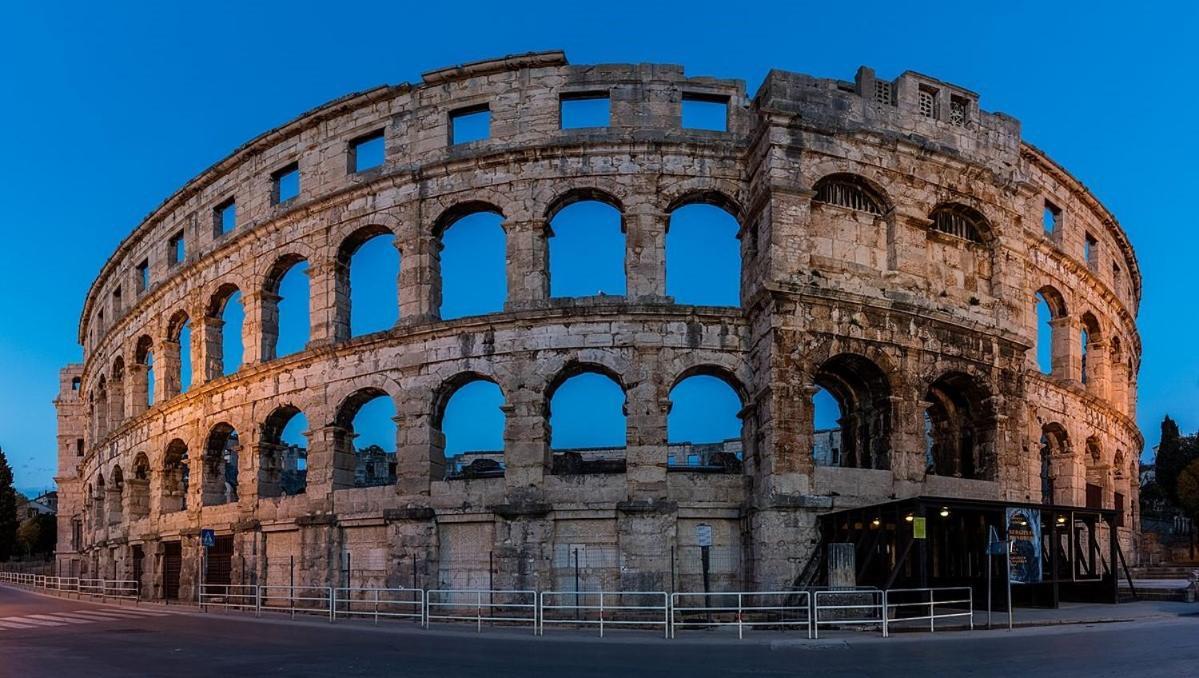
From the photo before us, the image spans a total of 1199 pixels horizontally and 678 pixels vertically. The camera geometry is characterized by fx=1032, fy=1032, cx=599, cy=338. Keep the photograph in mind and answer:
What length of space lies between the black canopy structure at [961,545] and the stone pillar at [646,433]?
3814mm

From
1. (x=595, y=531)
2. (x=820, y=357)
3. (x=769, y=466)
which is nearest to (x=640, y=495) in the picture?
(x=595, y=531)

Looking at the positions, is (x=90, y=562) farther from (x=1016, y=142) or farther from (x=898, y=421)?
(x=1016, y=142)

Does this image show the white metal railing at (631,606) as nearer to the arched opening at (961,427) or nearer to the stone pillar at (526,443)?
the stone pillar at (526,443)

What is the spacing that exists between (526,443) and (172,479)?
52.9 ft

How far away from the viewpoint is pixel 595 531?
78.3ft

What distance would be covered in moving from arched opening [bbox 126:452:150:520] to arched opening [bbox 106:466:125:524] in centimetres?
233

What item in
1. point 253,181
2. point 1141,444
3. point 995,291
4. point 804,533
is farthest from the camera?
point 1141,444

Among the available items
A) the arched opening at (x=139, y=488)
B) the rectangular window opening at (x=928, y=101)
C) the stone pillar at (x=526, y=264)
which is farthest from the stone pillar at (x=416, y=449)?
the arched opening at (x=139, y=488)

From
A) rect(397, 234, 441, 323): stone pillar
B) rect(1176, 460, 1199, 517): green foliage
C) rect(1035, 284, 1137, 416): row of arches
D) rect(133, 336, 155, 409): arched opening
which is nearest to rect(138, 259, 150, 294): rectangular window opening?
rect(133, 336, 155, 409): arched opening

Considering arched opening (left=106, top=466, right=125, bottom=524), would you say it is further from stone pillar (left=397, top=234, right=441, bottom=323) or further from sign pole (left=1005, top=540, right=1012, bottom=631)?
sign pole (left=1005, top=540, right=1012, bottom=631)

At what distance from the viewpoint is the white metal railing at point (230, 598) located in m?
26.7

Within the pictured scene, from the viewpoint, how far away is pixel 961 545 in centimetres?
2383

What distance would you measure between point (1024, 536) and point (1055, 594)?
1.68 meters

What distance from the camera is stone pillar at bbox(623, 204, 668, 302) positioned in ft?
81.4
